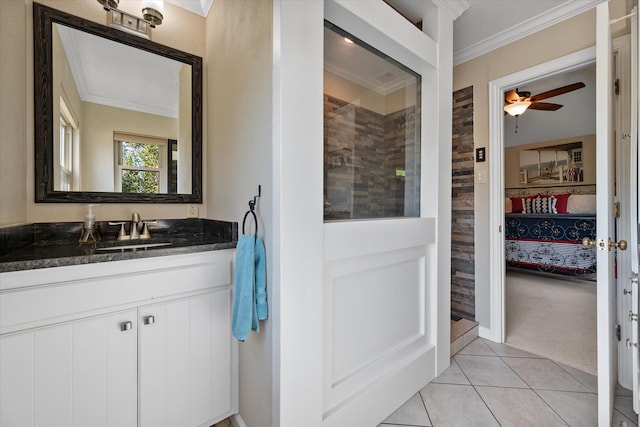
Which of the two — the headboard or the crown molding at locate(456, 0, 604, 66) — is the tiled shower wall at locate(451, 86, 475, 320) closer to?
the crown molding at locate(456, 0, 604, 66)

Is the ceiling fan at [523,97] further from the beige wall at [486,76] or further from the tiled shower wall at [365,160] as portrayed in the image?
the tiled shower wall at [365,160]

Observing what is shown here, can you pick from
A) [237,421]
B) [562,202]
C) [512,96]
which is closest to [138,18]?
[237,421]

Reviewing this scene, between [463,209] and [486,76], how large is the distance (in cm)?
116

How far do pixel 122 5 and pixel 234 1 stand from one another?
2.43ft

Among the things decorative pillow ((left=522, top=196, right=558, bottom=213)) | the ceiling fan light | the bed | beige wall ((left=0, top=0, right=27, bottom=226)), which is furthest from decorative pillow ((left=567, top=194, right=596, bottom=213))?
beige wall ((left=0, top=0, right=27, bottom=226))

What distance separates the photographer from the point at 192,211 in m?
1.98

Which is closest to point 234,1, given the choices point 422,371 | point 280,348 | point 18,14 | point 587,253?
point 18,14

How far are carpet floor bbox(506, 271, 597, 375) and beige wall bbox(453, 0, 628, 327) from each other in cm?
44

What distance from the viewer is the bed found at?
4.51m

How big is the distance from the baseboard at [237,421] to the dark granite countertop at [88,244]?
88 centimetres

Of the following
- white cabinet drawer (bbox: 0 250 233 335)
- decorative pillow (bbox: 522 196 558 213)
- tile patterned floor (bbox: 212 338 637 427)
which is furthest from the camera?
decorative pillow (bbox: 522 196 558 213)

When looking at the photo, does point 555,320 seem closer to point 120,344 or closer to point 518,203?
point 120,344

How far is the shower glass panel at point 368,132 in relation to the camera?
1.42 meters

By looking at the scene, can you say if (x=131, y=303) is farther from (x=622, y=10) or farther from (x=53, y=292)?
(x=622, y=10)
